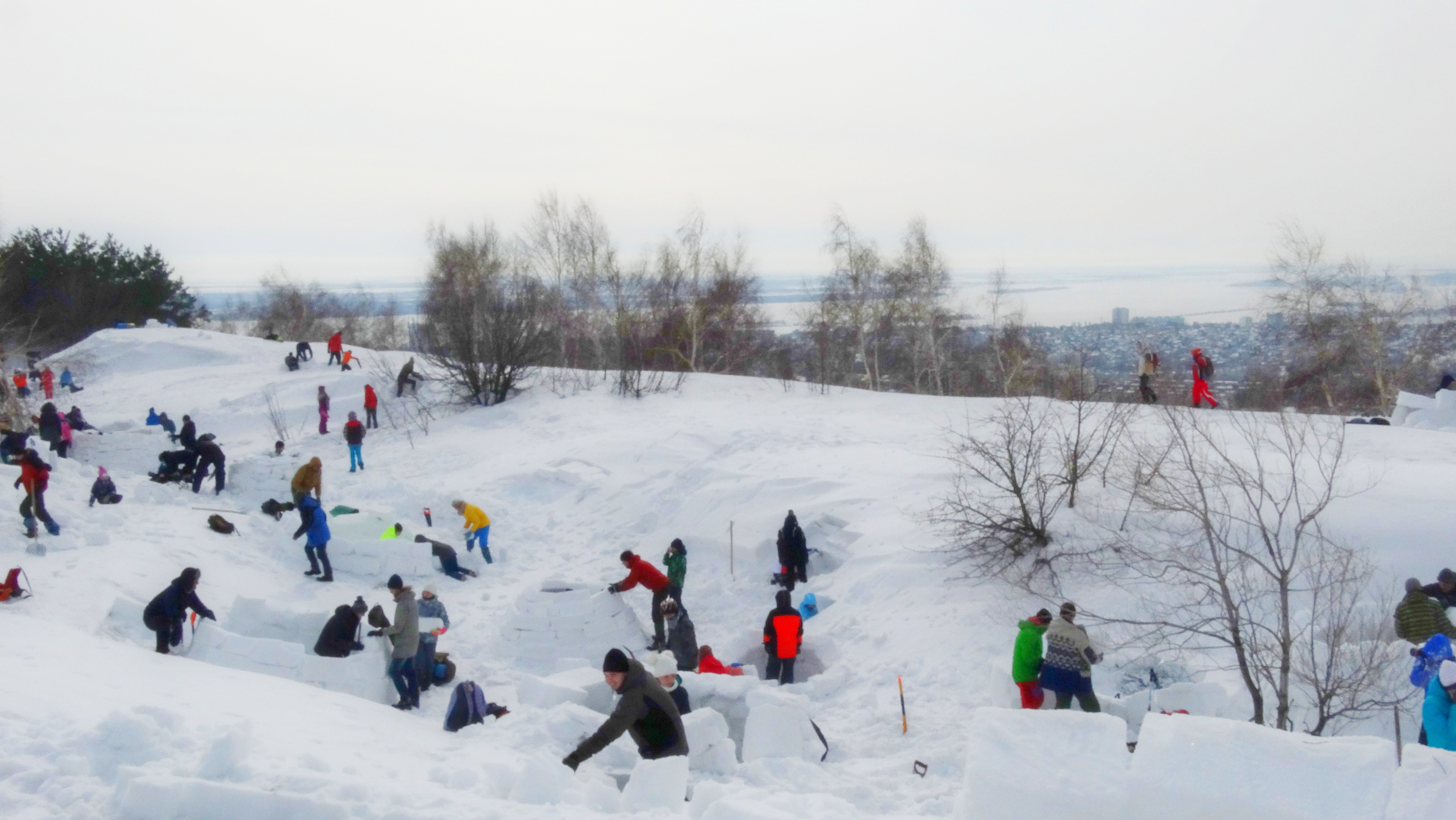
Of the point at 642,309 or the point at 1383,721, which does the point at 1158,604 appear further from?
the point at 642,309

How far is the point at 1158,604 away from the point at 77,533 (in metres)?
13.4

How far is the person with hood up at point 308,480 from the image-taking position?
12.5 meters

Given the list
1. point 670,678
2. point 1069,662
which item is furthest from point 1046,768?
point 1069,662

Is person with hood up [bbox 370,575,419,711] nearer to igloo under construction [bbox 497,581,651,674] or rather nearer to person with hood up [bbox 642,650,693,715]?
igloo under construction [bbox 497,581,651,674]

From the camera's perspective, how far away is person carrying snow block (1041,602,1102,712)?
24.9 feet

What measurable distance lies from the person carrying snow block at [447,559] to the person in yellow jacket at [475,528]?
50cm

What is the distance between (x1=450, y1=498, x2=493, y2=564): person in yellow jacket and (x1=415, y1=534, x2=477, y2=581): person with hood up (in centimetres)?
50

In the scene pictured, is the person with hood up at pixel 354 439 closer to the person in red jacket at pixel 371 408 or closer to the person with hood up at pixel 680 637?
the person in red jacket at pixel 371 408

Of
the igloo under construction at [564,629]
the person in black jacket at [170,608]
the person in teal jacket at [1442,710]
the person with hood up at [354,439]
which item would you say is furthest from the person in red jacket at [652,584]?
the person with hood up at [354,439]

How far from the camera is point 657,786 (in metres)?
4.94

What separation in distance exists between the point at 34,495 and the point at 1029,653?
11757mm

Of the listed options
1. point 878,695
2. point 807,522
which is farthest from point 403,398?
point 878,695

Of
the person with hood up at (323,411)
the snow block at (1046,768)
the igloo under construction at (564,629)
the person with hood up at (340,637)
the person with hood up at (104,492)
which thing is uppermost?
the person with hood up at (323,411)

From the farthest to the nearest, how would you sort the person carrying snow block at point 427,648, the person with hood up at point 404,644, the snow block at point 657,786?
the person carrying snow block at point 427,648 → the person with hood up at point 404,644 → the snow block at point 657,786
